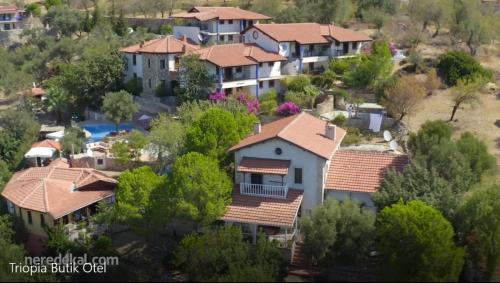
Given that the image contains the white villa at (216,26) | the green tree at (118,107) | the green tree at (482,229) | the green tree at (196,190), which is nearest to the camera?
the green tree at (482,229)

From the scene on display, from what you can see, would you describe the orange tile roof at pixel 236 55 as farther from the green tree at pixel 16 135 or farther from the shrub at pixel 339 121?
the green tree at pixel 16 135

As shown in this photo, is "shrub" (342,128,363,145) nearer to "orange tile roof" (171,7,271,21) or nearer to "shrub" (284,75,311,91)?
"shrub" (284,75,311,91)

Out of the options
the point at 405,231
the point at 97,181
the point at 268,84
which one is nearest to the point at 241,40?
the point at 268,84

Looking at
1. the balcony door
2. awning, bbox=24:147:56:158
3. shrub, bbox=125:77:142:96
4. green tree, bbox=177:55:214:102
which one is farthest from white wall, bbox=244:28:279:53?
the balcony door

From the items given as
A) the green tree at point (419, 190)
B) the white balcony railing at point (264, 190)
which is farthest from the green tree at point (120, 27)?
the green tree at point (419, 190)

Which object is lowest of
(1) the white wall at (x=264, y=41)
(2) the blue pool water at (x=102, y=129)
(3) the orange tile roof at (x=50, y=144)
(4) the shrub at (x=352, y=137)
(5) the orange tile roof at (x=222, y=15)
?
(2) the blue pool water at (x=102, y=129)

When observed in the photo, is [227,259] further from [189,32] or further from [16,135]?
[189,32]
